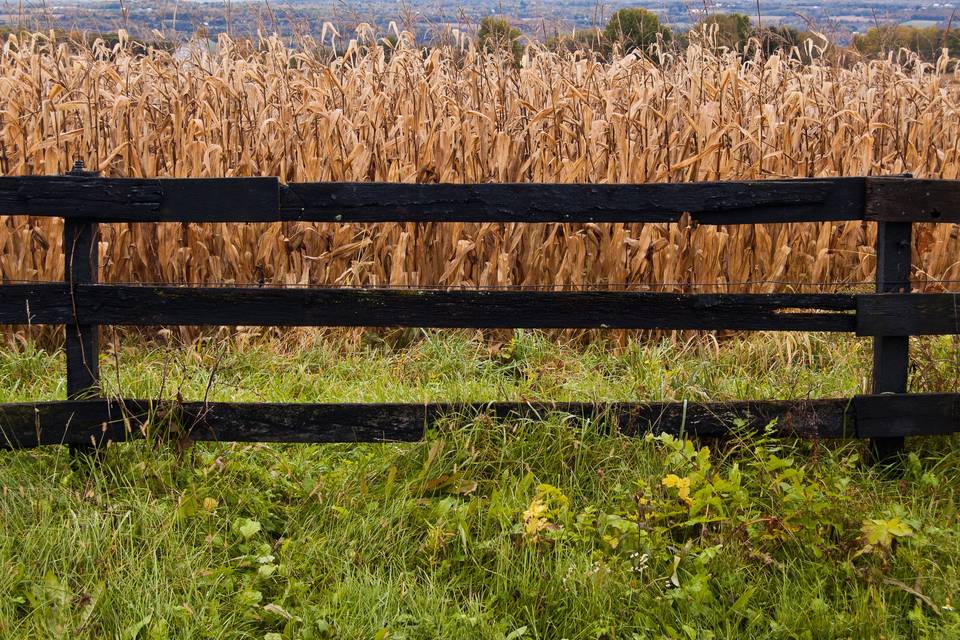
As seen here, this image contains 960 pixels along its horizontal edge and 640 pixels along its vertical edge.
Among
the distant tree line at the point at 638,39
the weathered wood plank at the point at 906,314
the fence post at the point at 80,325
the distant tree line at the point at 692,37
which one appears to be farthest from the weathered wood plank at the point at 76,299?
the distant tree line at the point at 692,37

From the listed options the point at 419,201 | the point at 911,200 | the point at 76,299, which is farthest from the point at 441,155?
the point at 911,200

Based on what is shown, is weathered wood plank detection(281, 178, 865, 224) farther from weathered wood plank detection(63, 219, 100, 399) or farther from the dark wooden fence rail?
weathered wood plank detection(63, 219, 100, 399)

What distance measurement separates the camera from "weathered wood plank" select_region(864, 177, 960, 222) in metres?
4.29

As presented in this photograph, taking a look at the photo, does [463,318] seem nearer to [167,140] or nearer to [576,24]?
[167,140]

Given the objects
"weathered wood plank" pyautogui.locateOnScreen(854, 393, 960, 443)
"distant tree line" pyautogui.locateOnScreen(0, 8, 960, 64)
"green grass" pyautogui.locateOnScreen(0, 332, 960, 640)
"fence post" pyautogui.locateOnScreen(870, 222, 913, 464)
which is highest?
"distant tree line" pyautogui.locateOnScreen(0, 8, 960, 64)

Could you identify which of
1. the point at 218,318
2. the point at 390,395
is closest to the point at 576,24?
the point at 390,395

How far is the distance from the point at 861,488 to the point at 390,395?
244 cm

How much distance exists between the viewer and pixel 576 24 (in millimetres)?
9242

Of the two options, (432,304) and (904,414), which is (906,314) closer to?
(904,414)

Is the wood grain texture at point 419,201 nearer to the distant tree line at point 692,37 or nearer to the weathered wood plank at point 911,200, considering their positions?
the weathered wood plank at point 911,200

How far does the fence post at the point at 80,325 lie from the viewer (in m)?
4.17

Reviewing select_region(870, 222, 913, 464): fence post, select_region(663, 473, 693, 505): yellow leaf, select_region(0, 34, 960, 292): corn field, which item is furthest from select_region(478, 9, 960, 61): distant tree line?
select_region(663, 473, 693, 505): yellow leaf

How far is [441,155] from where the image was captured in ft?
23.2

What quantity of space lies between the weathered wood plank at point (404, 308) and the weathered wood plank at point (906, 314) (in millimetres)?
73
